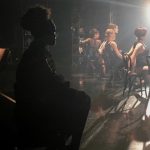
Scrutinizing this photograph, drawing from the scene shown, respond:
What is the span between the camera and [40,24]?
4.63 metres

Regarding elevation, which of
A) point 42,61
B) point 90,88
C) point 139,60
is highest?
point 42,61

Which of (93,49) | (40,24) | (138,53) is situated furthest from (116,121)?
(93,49)

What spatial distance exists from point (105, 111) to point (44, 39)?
512 cm

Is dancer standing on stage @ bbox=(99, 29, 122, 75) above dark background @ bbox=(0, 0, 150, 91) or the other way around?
the other way around

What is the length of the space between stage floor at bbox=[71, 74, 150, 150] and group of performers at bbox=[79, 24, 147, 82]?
0.96m

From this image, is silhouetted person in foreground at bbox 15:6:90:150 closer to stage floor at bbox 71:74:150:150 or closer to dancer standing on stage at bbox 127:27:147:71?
stage floor at bbox 71:74:150:150

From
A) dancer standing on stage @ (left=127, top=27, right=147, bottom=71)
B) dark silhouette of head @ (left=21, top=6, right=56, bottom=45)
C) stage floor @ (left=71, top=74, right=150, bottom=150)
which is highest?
dark silhouette of head @ (left=21, top=6, right=56, bottom=45)

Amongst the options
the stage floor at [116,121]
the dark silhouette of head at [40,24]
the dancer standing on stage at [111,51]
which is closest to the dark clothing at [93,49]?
the dancer standing on stage at [111,51]

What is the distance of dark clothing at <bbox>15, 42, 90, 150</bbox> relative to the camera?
14.5ft

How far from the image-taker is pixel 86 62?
19.6 m

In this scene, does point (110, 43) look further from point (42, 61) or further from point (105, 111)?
point (42, 61)

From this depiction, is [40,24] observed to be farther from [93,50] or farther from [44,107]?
[93,50]

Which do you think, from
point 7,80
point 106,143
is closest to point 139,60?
point 7,80

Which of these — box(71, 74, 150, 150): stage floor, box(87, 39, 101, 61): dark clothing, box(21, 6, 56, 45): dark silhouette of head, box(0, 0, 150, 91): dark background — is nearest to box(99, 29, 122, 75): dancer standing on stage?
box(0, 0, 150, 91): dark background
